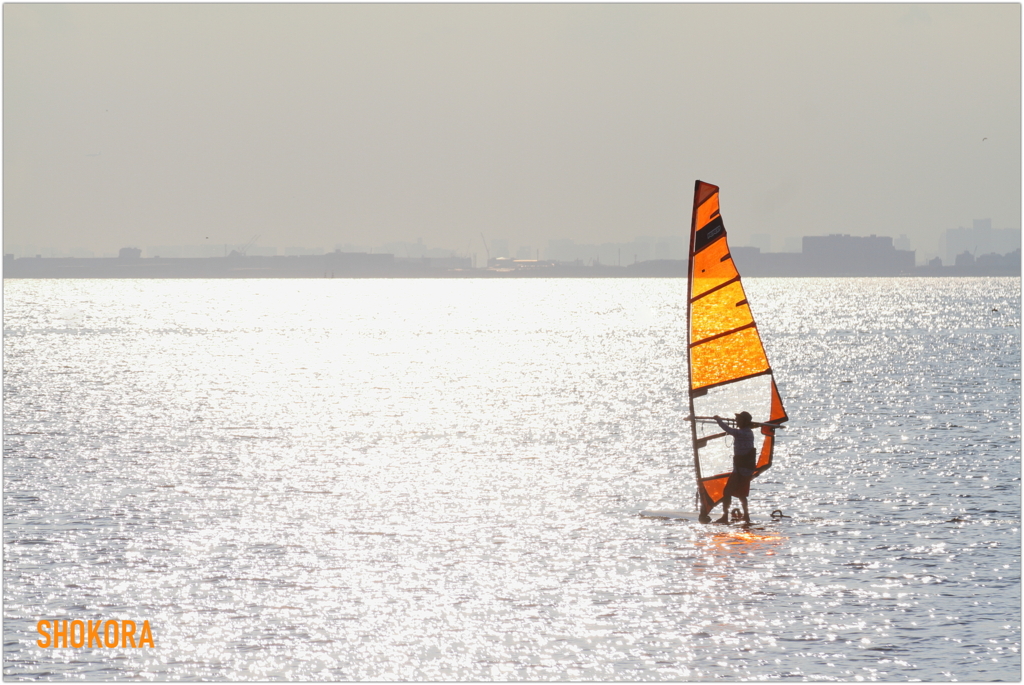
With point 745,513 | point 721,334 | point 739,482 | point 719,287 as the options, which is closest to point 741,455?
point 739,482

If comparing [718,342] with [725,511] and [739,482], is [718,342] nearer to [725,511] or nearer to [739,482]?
[739,482]

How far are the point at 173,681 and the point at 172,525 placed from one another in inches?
429

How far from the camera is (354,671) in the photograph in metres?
16.5

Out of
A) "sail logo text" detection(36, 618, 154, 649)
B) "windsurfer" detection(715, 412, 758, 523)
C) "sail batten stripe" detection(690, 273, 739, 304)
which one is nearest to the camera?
"sail logo text" detection(36, 618, 154, 649)

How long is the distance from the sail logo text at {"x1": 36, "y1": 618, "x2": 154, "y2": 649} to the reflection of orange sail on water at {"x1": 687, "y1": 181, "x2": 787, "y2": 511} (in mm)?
11701

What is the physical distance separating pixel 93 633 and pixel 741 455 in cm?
1279

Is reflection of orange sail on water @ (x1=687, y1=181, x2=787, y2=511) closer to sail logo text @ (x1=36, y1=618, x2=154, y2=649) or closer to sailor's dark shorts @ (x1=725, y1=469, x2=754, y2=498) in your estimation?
sailor's dark shorts @ (x1=725, y1=469, x2=754, y2=498)

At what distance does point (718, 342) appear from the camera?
2481 centimetres

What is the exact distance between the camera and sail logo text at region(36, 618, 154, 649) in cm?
1778

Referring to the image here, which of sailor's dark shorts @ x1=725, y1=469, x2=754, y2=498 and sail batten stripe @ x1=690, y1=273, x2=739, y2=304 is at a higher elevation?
sail batten stripe @ x1=690, y1=273, x2=739, y2=304

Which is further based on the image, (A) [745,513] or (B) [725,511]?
(B) [725,511]

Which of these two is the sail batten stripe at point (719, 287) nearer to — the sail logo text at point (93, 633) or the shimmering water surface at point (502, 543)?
the shimmering water surface at point (502, 543)

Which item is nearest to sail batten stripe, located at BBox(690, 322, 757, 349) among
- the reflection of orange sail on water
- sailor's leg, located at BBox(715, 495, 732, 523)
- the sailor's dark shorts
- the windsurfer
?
the reflection of orange sail on water

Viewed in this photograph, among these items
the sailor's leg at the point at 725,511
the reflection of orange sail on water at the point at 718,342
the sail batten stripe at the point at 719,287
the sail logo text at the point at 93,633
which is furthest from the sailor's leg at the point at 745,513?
the sail logo text at the point at 93,633
